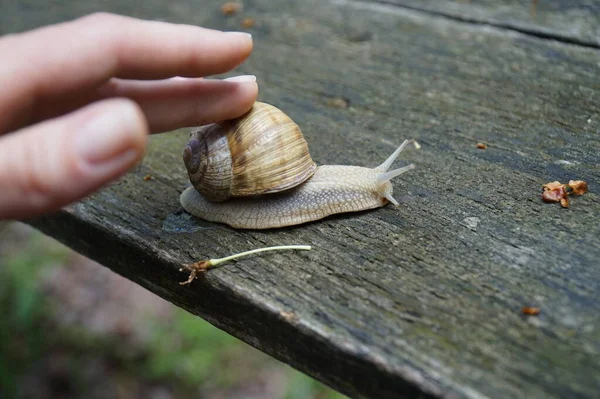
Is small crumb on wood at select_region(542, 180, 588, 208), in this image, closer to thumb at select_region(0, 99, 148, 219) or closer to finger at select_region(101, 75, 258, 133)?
finger at select_region(101, 75, 258, 133)

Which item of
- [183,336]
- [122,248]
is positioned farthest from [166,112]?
[183,336]

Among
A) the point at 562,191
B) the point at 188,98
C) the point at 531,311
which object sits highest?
the point at 188,98

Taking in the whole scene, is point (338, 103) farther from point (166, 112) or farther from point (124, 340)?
point (124, 340)


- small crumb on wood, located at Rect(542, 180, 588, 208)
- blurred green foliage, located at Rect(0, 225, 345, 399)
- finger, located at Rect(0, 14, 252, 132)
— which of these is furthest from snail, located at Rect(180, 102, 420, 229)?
blurred green foliage, located at Rect(0, 225, 345, 399)

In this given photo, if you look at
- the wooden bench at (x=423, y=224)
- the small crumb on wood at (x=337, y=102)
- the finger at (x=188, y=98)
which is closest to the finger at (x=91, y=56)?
the finger at (x=188, y=98)

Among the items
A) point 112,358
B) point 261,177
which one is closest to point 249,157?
point 261,177

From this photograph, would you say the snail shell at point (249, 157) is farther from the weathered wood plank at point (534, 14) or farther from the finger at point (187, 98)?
the weathered wood plank at point (534, 14)

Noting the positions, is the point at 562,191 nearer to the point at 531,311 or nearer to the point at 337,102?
the point at 531,311
